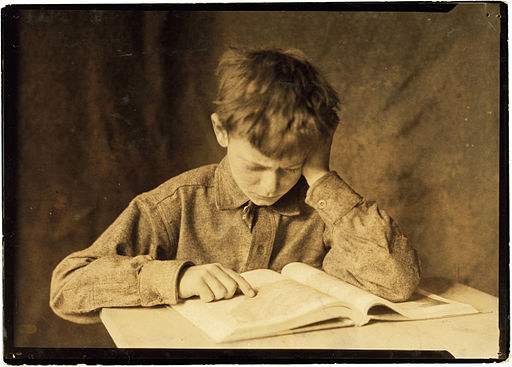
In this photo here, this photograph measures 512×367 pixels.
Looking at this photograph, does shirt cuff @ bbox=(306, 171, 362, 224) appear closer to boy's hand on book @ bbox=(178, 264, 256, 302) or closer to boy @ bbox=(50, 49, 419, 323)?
boy @ bbox=(50, 49, 419, 323)

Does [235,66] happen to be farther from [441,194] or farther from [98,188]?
[441,194]

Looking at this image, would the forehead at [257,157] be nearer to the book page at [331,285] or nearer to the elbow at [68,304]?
the book page at [331,285]

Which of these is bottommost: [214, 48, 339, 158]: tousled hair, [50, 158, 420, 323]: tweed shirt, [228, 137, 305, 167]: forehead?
[50, 158, 420, 323]: tweed shirt

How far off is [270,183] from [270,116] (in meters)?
0.18

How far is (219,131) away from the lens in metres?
1.57

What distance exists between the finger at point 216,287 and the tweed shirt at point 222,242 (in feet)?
0.24

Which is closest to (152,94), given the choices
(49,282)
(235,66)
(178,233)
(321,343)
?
(235,66)

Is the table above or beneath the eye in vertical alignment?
beneath

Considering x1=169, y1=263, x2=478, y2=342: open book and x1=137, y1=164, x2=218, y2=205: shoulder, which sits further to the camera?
x1=137, y1=164, x2=218, y2=205: shoulder

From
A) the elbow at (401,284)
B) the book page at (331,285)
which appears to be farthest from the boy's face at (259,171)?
the elbow at (401,284)

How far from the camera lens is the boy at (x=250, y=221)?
1.50 meters

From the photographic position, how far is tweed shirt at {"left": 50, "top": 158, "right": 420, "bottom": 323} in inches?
59.8

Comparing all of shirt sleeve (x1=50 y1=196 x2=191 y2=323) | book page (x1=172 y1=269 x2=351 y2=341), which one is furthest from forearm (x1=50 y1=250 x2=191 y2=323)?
book page (x1=172 y1=269 x2=351 y2=341)

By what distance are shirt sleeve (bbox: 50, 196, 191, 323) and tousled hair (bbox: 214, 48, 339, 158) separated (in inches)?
13.6
